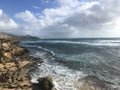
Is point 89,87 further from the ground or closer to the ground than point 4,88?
closer to the ground

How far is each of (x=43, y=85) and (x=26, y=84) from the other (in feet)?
6.52

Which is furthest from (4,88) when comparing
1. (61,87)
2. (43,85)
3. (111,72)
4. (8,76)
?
(111,72)

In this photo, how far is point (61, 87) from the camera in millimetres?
19328

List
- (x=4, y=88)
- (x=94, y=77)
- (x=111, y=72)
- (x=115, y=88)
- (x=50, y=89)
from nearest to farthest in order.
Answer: (x=4, y=88) < (x=50, y=89) < (x=115, y=88) < (x=94, y=77) < (x=111, y=72)

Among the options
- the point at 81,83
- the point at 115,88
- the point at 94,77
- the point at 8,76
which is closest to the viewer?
the point at 8,76

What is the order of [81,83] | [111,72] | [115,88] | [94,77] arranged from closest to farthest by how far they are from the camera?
1. [115,88]
2. [81,83]
3. [94,77]
4. [111,72]

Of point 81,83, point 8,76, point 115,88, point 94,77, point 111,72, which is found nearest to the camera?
point 8,76

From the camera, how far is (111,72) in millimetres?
26984

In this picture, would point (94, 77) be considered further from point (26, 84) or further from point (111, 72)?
point (26, 84)

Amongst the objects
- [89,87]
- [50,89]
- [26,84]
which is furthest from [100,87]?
[26,84]

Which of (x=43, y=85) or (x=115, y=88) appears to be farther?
(x=115, y=88)

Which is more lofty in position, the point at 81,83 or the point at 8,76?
the point at 8,76

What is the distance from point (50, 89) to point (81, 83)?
18.7ft

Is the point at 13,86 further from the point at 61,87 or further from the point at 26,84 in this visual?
the point at 61,87
